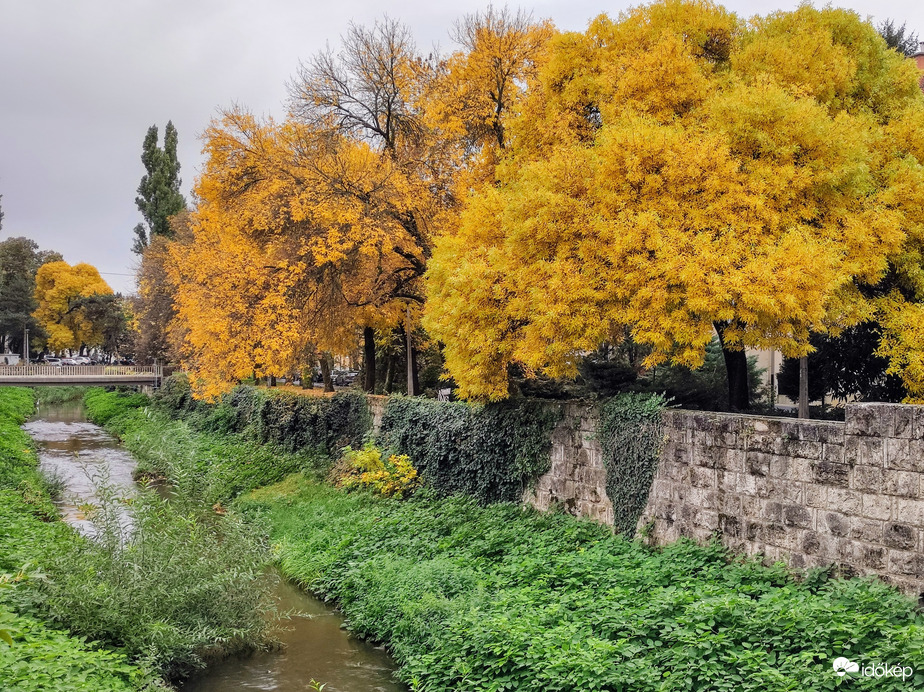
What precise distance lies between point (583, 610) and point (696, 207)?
5.98 metres

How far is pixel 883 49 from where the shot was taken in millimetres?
13875

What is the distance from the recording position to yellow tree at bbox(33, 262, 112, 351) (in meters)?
66.0

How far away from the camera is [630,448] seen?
11672 millimetres

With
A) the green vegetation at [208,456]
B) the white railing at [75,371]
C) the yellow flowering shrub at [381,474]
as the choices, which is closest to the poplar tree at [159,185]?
the white railing at [75,371]

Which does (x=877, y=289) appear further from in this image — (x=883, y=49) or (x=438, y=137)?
(x=438, y=137)

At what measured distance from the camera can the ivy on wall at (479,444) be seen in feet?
45.7

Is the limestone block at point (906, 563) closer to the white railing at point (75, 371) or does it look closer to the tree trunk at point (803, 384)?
the tree trunk at point (803, 384)

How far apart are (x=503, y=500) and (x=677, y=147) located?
704cm

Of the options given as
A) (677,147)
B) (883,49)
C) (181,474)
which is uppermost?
(883,49)

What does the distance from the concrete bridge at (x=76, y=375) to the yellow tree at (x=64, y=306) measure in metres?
21.1

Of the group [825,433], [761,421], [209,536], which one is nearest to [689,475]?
[761,421]

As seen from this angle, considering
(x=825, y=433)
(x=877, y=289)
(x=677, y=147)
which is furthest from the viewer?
(x=877, y=289)

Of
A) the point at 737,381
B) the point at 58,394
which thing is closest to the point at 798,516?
the point at 737,381

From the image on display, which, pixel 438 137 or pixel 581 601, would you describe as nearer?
pixel 581 601
